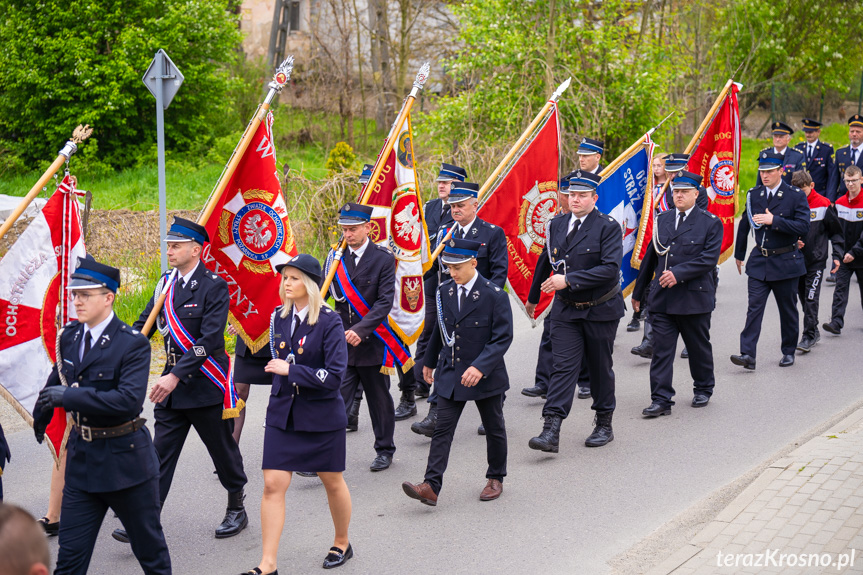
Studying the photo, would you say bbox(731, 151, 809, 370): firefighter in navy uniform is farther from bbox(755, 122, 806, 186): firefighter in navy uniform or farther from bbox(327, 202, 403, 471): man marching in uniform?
bbox(327, 202, 403, 471): man marching in uniform

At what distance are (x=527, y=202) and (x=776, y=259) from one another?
277cm

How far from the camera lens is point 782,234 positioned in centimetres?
981

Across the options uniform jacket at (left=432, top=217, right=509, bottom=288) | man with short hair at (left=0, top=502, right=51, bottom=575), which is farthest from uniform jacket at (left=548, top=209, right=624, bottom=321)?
man with short hair at (left=0, top=502, right=51, bottom=575)

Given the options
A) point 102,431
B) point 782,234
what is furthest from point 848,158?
point 102,431

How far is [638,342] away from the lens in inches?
434

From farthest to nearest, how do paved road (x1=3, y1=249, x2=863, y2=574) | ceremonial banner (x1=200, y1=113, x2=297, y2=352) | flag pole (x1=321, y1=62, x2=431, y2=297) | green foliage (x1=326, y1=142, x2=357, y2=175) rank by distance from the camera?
green foliage (x1=326, y1=142, x2=357, y2=175) → flag pole (x1=321, y1=62, x2=431, y2=297) → ceremonial banner (x1=200, y1=113, x2=297, y2=352) → paved road (x1=3, y1=249, x2=863, y2=574)

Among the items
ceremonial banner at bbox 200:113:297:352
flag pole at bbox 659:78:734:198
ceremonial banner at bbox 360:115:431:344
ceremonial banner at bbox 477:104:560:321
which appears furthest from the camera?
flag pole at bbox 659:78:734:198

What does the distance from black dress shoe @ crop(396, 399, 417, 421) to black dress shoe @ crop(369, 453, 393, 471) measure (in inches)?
48.9

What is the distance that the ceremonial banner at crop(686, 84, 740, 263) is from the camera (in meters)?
10.7

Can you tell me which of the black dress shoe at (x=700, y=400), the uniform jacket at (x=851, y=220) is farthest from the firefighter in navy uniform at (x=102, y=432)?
the uniform jacket at (x=851, y=220)

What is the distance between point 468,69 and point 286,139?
9.50 metres

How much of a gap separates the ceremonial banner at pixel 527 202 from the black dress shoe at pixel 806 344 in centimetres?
332

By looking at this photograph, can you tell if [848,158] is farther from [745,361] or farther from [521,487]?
[521,487]

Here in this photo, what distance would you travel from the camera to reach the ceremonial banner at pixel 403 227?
25.8 ft
